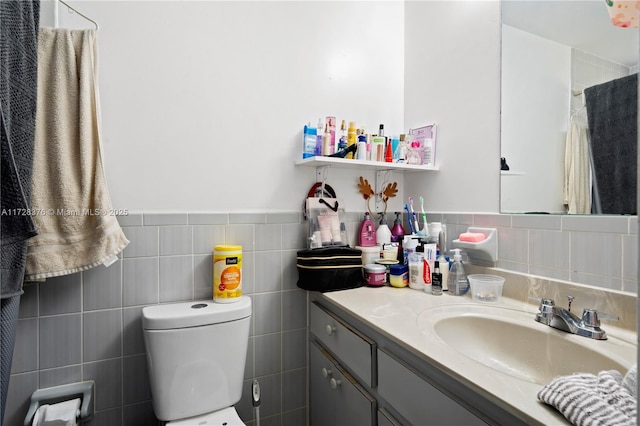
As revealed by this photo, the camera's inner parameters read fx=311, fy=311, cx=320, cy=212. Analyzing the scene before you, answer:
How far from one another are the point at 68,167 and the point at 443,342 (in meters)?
1.24

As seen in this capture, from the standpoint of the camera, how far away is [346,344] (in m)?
1.12

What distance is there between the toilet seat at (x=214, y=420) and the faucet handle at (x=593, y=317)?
110 cm

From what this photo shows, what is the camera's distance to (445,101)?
1471mm

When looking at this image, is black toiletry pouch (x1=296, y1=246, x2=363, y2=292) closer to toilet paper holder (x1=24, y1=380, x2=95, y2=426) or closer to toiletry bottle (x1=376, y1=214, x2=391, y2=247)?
toiletry bottle (x1=376, y1=214, x2=391, y2=247)

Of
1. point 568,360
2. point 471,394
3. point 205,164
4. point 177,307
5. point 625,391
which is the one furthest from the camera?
point 205,164

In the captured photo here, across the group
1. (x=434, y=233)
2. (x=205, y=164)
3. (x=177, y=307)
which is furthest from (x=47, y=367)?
(x=434, y=233)

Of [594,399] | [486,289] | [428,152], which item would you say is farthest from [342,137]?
[594,399]

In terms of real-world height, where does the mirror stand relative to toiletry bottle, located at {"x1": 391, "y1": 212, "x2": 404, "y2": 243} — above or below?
above

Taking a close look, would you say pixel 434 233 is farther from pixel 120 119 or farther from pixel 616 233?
pixel 120 119

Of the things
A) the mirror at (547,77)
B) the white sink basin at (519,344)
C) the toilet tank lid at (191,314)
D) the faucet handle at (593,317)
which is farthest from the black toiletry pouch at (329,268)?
the faucet handle at (593,317)

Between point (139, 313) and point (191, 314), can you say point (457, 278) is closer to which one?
point (191, 314)

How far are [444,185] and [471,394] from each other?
1.01 meters

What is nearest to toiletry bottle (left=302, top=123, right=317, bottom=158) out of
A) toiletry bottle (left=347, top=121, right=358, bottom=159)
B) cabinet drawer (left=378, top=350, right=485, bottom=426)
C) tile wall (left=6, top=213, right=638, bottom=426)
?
toiletry bottle (left=347, top=121, right=358, bottom=159)

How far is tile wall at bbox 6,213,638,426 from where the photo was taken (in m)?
1.02
